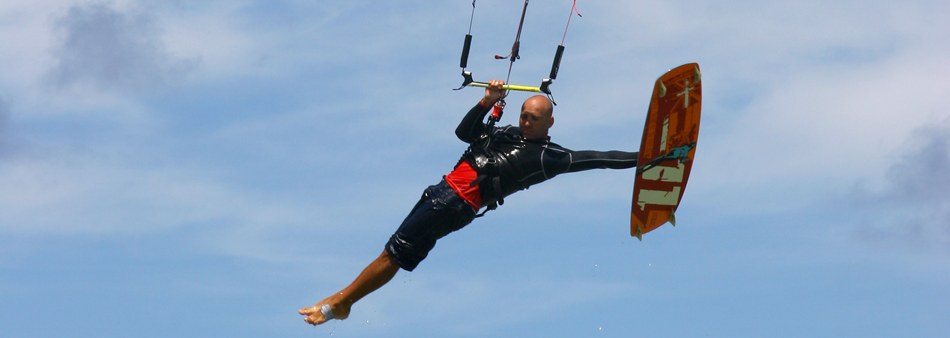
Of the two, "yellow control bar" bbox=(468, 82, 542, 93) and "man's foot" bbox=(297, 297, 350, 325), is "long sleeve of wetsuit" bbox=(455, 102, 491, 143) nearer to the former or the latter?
"yellow control bar" bbox=(468, 82, 542, 93)

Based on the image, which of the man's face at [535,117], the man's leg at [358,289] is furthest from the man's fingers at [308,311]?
the man's face at [535,117]

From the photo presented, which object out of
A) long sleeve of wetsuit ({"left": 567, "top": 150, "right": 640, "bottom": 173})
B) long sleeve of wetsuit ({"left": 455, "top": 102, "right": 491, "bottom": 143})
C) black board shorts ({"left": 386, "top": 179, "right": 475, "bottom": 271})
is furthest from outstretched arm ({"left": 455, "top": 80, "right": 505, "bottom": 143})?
long sleeve of wetsuit ({"left": 567, "top": 150, "right": 640, "bottom": 173})

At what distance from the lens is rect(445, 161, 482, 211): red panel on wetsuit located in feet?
60.0

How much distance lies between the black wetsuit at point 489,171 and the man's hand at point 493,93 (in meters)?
0.27

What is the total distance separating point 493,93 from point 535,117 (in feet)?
2.24

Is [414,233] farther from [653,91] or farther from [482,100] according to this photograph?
[653,91]

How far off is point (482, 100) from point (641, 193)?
224cm

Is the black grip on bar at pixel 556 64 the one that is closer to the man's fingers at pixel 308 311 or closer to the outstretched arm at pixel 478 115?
the outstretched arm at pixel 478 115

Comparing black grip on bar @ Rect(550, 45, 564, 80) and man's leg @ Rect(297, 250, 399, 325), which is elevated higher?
black grip on bar @ Rect(550, 45, 564, 80)

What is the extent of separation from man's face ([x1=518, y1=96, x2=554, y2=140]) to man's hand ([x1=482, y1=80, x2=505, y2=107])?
1.45 feet

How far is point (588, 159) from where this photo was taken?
18.1 m

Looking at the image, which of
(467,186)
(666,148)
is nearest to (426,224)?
(467,186)

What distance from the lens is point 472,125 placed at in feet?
59.5

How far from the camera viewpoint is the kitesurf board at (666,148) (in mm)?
18141
